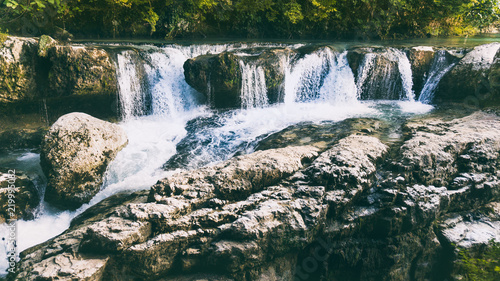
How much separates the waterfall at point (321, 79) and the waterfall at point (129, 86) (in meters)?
4.30

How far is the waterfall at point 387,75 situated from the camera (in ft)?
31.8

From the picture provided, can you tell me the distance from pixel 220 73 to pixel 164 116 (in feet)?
6.58

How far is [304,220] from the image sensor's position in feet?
13.6

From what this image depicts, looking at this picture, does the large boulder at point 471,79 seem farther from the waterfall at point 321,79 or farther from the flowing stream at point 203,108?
the waterfall at point 321,79

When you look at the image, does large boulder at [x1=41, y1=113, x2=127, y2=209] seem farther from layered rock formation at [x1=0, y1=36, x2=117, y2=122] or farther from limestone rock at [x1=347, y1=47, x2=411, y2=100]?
limestone rock at [x1=347, y1=47, x2=411, y2=100]

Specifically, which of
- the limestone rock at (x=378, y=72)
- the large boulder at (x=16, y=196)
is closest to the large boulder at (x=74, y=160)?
the large boulder at (x=16, y=196)

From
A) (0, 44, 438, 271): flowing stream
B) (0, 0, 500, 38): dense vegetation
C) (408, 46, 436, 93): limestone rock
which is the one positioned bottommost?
(0, 44, 438, 271): flowing stream

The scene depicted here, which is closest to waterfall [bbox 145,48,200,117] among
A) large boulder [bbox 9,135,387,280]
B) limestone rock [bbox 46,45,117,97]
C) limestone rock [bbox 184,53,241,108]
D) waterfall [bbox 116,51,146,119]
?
waterfall [bbox 116,51,146,119]

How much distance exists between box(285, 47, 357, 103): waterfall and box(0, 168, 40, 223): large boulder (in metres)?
6.84

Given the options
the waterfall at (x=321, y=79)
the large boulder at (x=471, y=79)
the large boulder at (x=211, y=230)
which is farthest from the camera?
the waterfall at (x=321, y=79)

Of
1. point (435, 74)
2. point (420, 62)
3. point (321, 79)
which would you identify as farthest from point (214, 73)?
point (435, 74)

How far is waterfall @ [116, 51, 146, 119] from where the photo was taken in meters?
8.63

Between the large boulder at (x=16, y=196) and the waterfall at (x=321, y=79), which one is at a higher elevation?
the waterfall at (x=321, y=79)

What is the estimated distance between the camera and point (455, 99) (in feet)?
29.7
